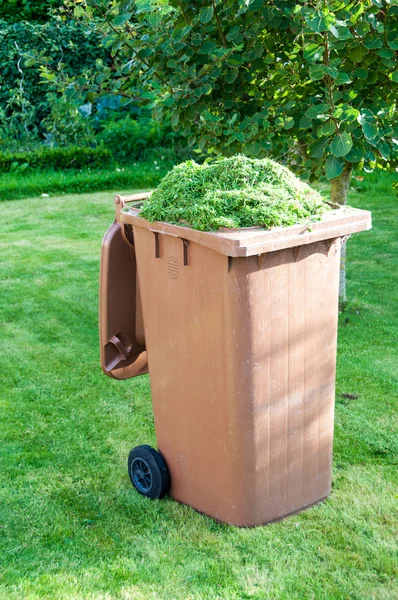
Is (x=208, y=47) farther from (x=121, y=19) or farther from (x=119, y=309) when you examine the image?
(x=119, y=309)

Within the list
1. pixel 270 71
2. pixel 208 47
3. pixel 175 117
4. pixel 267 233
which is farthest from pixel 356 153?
pixel 267 233

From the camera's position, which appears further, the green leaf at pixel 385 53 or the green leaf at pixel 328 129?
the green leaf at pixel 385 53

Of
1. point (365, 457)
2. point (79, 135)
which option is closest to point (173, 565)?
point (365, 457)

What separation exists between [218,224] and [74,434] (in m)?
1.76

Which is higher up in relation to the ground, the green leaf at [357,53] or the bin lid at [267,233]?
the green leaf at [357,53]

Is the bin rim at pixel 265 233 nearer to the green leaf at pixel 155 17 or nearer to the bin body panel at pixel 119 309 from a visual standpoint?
the bin body panel at pixel 119 309

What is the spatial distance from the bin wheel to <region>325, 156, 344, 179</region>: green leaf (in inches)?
66.2

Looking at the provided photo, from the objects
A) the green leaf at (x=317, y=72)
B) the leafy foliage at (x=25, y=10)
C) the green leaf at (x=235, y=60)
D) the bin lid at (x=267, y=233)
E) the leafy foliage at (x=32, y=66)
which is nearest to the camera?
Result: the bin lid at (x=267, y=233)

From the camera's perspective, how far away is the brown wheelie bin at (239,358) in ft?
9.74

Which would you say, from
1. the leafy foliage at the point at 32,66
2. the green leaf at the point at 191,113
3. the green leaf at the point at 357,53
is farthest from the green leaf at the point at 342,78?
the leafy foliage at the point at 32,66

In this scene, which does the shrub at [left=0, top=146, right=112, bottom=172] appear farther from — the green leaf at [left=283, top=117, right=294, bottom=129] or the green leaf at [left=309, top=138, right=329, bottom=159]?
the green leaf at [left=309, top=138, right=329, bottom=159]

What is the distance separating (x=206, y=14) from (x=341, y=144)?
1.07 m

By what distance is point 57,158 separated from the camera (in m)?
10.8

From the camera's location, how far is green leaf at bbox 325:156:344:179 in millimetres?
4125
